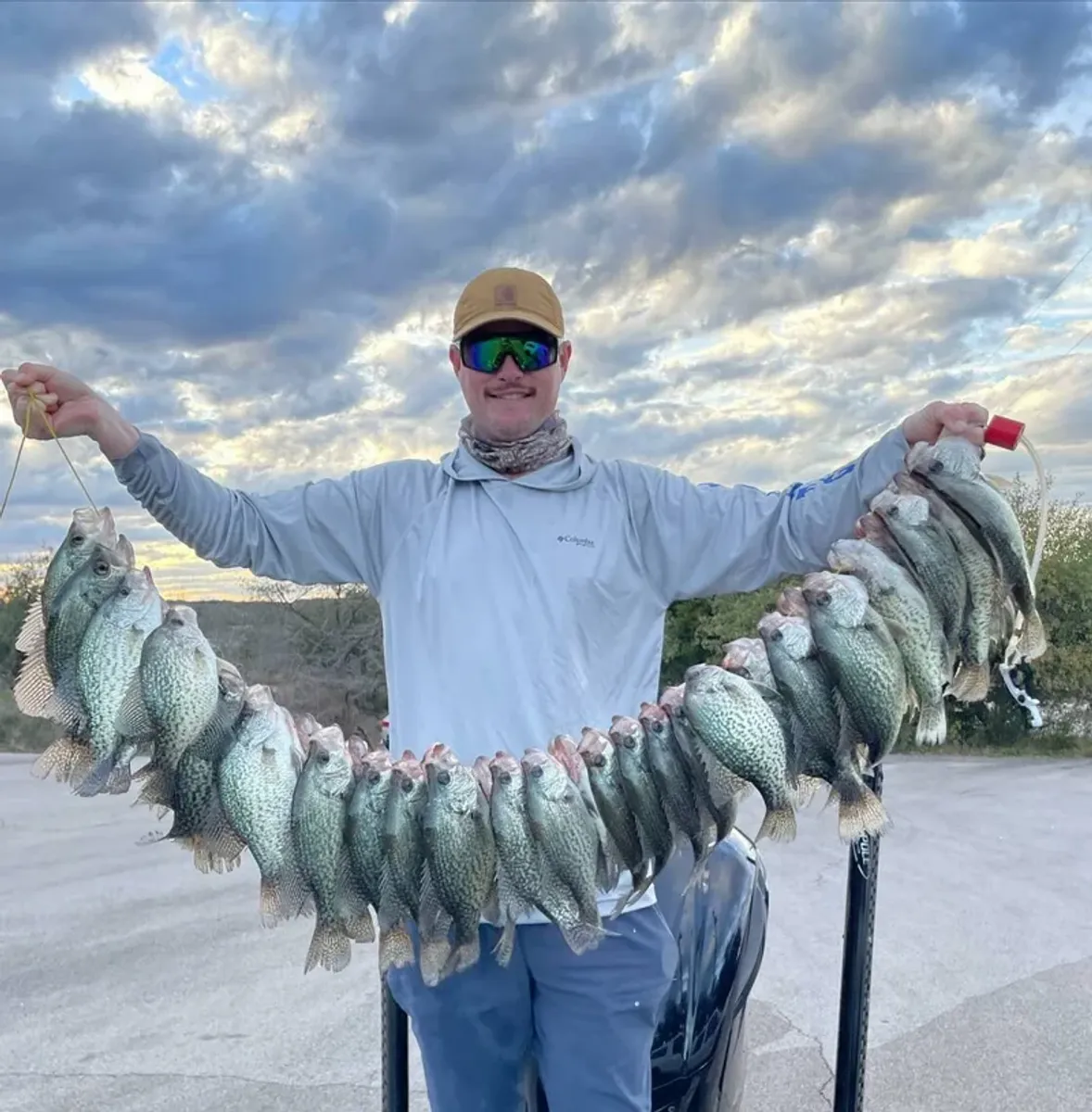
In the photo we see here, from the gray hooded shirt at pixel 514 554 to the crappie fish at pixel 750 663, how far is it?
0.42m

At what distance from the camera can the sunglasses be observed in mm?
2754

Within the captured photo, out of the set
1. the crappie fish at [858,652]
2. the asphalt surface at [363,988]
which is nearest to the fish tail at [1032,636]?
the crappie fish at [858,652]

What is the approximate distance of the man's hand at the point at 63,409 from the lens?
2.40 m

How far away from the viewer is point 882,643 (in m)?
2.26

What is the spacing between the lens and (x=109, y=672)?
87.0 inches

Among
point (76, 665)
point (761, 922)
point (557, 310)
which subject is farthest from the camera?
point (761, 922)

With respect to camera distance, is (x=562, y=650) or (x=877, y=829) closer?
(x=877, y=829)

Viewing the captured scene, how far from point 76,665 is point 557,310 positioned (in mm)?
1421

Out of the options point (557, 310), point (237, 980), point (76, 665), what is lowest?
point (237, 980)

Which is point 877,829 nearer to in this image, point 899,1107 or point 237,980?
point 899,1107

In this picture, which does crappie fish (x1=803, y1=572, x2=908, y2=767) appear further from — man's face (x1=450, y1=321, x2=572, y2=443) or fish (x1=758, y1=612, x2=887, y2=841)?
man's face (x1=450, y1=321, x2=572, y2=443)

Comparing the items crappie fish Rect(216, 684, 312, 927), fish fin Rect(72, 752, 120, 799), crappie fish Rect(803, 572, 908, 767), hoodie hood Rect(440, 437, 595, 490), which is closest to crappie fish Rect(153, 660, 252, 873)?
crappie fish Rect(216, 684, 312, 927)

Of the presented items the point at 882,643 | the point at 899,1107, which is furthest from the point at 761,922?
the point at 899,1107

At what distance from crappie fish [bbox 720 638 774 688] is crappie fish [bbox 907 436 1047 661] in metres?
0.52
